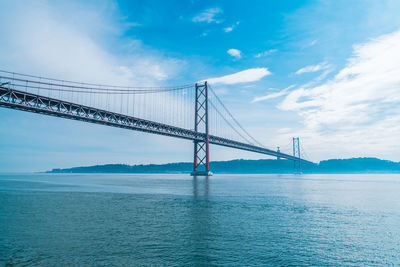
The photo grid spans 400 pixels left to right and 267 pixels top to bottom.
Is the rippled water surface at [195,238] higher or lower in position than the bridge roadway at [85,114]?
lower

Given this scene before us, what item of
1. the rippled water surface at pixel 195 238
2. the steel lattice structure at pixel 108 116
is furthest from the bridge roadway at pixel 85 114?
the rippled water surface at pixel 195 238

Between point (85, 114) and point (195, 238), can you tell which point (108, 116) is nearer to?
point (85, 114)

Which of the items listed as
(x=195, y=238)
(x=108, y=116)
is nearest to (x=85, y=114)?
(x=108, y=116)

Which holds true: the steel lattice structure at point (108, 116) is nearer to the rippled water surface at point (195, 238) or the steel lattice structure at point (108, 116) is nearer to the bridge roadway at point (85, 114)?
the bridge roadway at point (85, 114)

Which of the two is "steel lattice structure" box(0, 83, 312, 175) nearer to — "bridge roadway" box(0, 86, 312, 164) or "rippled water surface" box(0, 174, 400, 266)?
"bridge roadway" box(0, 86, 312, 164)

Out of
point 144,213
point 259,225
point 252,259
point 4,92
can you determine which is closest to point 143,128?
point 4,92

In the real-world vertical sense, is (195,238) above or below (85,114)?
below

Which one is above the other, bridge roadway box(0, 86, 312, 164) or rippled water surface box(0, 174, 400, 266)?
bridge roadway box(0, 86, 312, 164)

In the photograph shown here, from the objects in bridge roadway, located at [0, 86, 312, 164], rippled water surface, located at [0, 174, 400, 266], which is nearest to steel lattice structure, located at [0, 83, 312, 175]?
bridge roadway, located at [0, 86, 312, 164]

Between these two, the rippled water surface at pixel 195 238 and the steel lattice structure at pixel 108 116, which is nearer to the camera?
the rippled water surface at pixel 195 238

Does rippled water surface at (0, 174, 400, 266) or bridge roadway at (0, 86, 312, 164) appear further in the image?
bridge roadway at (0, 86, 312, 164)

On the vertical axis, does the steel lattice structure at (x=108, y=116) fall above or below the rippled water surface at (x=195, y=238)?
above

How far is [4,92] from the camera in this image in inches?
1176

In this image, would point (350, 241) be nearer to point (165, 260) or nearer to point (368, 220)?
point (368, 220)
